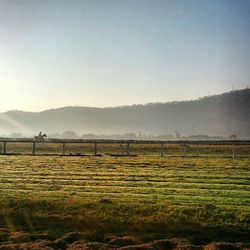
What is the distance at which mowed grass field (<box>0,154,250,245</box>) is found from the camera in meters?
16.9

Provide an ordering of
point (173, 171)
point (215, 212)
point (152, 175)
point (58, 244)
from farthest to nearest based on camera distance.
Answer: point (173, 171) → point (152, 175) → point (215, 212) → point (58, 244)

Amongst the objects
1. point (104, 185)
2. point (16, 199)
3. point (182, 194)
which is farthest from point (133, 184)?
point (16, 199)

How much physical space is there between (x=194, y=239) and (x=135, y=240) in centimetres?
198

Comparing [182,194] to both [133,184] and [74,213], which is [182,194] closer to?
[133,184]

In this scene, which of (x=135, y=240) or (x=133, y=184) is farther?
(x=133, y=184)

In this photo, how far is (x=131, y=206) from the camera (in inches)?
752

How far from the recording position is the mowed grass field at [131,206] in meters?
16.9

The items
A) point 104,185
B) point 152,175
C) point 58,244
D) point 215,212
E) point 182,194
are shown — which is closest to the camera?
point 58,244

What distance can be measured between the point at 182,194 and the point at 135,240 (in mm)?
7160

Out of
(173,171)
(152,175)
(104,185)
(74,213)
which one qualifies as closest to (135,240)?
(74,213)

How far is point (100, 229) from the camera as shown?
16984 millimetres

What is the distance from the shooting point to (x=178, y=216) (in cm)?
1788

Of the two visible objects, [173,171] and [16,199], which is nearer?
[16,199]

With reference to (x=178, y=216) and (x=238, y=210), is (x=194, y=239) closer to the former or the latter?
(x=178, y=216)
